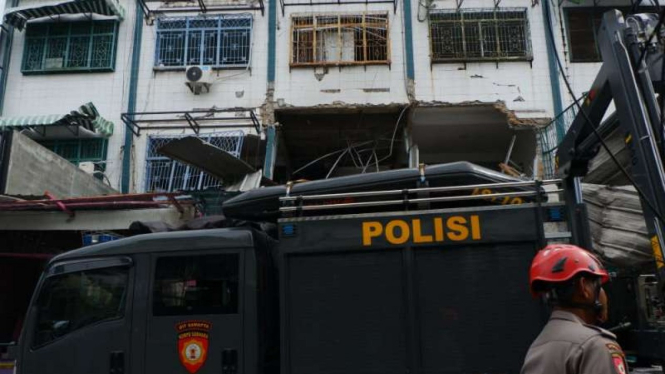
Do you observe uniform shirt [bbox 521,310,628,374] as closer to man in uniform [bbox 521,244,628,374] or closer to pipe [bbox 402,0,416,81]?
man in uniform [bbox 521,244,628,374]

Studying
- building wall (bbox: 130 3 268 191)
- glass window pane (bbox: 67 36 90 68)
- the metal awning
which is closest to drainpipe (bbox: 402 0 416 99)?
building wall (bbox: 130 3 268 191)

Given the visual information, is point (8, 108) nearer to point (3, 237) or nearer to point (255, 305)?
point (3, 237)

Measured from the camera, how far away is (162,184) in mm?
11789

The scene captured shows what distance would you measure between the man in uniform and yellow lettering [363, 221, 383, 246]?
68.9 inches

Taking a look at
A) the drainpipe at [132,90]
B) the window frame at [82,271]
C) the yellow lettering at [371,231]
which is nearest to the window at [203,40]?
the drainpipe at [132,90]

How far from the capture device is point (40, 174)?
993 centimetres

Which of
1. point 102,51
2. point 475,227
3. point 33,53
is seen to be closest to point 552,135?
point 475,227

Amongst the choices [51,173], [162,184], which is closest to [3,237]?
[51,173]

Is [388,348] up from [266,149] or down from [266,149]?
down

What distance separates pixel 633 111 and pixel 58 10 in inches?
507

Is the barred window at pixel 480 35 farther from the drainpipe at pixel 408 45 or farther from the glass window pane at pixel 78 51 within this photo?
the glass window pane at pixel 78 51

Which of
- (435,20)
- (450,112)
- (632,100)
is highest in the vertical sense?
(435,20)

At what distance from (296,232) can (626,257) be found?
9.43 feet

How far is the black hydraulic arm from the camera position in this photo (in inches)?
128
